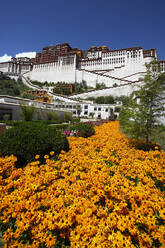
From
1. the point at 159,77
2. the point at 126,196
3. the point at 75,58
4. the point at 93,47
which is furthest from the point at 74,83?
the point at 126,196

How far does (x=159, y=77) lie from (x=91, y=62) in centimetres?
7207

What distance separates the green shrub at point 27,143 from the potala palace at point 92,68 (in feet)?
145

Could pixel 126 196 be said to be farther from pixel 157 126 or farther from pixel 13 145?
pixel 157 126

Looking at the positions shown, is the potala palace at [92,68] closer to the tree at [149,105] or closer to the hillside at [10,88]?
the hillside at [10,88]

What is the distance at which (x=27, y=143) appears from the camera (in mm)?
3965

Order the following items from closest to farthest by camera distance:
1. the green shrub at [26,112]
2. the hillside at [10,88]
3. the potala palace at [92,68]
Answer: the green shrub at [26,112] → the hillside at [10,88] → the potala palace at [92,68]

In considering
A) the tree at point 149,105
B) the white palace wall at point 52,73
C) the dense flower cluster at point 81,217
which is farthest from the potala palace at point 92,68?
the dense flower cluster at point 81,217

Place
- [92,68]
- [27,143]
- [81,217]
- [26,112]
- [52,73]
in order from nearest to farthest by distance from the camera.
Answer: [81,217] < [27,143] < [26,112] < [92,68] < [52,73]

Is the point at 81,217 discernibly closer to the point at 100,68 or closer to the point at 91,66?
the point at 100,68

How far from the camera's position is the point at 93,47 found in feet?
260

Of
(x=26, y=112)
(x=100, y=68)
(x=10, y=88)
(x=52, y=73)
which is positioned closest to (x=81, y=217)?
(x=26, y=112)

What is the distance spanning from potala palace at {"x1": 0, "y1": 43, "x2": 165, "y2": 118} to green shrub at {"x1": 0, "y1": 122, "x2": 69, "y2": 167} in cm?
4429

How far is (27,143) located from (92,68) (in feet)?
241

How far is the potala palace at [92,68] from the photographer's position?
53091 millimetres
